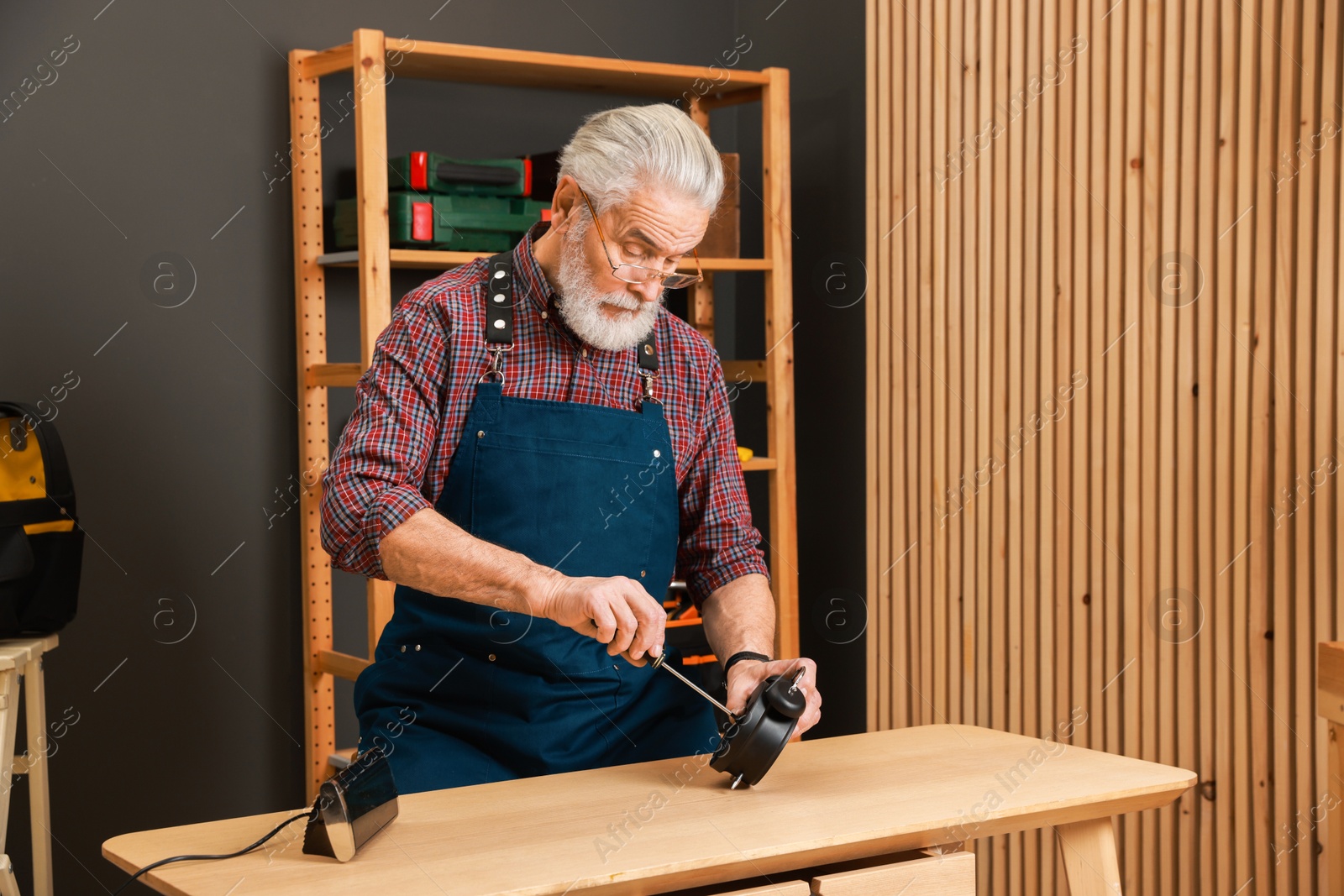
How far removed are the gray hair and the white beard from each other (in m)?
0.09

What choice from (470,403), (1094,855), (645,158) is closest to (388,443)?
(470,403)

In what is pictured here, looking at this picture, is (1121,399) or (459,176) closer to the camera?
(1121,399)

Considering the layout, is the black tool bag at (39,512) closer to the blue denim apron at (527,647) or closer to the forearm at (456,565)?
the blue denim apron at (527,647)

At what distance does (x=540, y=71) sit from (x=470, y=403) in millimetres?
1717

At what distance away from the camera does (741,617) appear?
229 centimetres

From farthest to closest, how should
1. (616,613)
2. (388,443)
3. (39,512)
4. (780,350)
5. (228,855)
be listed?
1. (780,350)
2. (39,512)
3. (388,443)
4. (616,613)
5. (228,855)

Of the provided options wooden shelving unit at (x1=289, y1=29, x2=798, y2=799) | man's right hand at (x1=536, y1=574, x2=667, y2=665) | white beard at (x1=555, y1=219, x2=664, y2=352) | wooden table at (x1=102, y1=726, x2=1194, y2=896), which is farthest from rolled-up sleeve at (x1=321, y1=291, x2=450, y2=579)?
wooden shelving unit at (x1=289, y1=29, x2=798, y2=799)

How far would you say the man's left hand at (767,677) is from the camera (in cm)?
194

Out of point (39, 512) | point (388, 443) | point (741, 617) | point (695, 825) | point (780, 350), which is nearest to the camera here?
point (695, 825)

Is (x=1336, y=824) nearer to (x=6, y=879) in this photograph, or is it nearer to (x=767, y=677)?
(x=767, y=677)

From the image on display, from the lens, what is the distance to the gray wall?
328 cm

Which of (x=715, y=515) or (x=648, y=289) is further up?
(x=648, y=289)

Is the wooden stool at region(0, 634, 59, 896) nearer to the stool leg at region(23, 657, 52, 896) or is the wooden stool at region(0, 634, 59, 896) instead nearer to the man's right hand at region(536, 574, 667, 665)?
the stool leg at region(23, 657, 52, 896)

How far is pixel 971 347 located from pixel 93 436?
7.27ft
